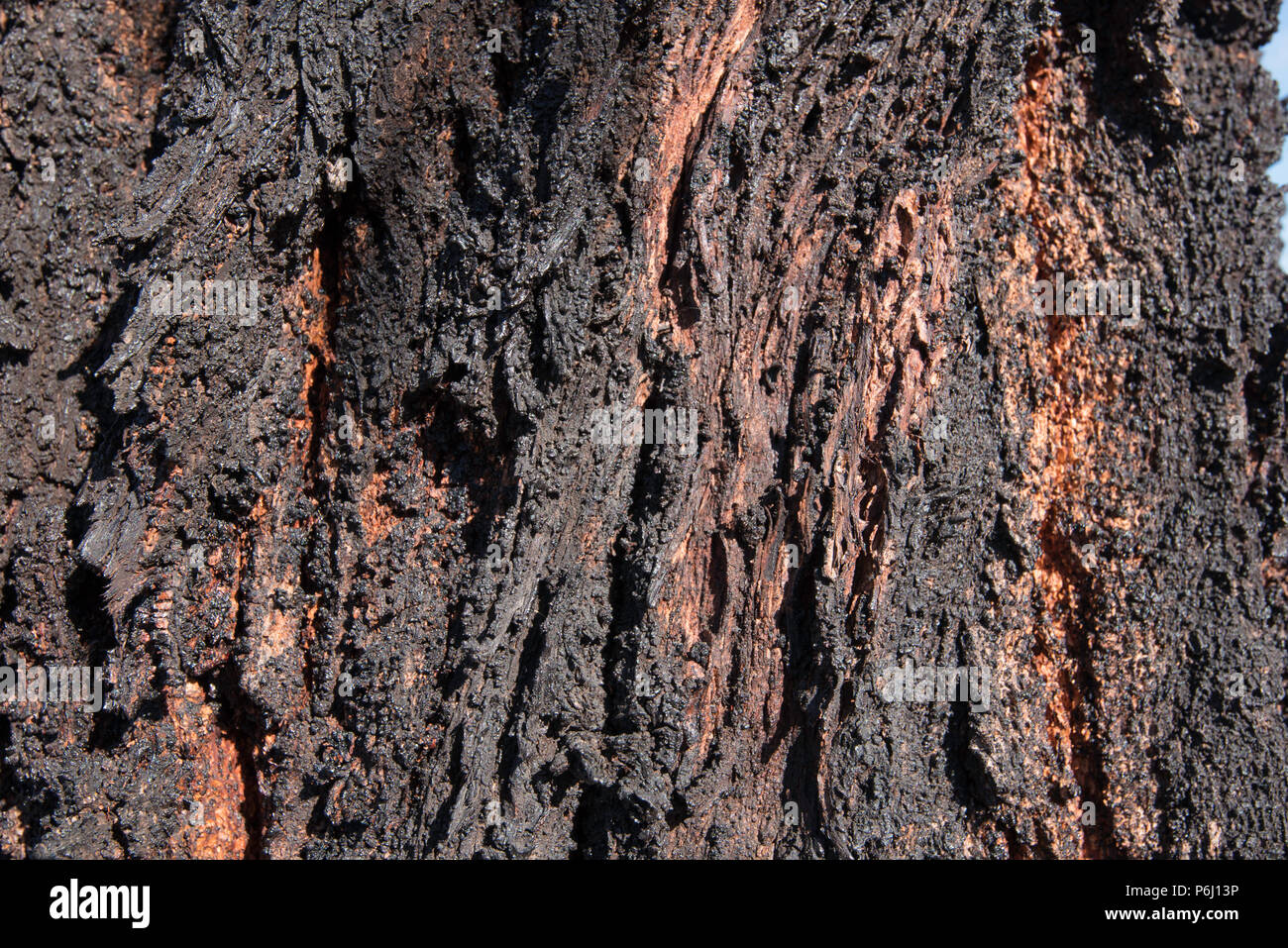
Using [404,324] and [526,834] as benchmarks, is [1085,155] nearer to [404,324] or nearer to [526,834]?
[404,324]

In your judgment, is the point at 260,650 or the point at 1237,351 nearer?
the point at 260,650

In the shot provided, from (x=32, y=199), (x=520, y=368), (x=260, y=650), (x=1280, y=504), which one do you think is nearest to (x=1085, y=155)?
(x=1280, y=504)

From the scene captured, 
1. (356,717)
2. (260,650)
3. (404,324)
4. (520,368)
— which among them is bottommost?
(356,717)

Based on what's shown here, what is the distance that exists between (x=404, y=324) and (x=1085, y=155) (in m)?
3.01

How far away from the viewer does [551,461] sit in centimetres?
286

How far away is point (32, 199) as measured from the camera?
3.40 meters

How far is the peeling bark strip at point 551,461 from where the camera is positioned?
285 cm

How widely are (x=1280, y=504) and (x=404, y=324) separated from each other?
3.92 metres

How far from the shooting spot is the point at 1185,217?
3.67 m

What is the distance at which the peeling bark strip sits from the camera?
285 cm
